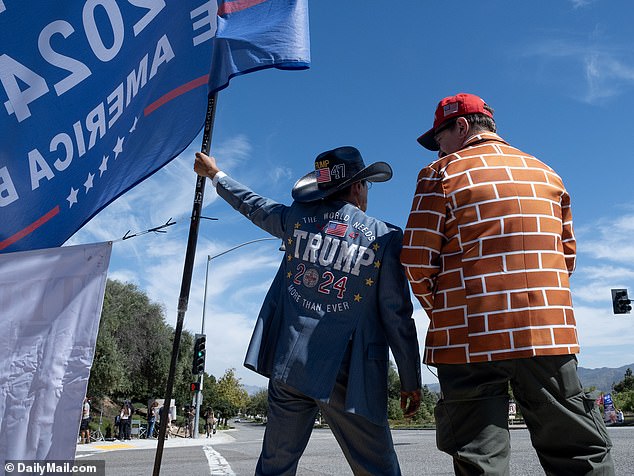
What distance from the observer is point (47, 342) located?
2682mm

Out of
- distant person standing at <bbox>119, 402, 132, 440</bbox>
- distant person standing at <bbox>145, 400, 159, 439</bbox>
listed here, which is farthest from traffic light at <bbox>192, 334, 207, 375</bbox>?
distant person standing at <bbox>145, 400, 159, 439</bbox>

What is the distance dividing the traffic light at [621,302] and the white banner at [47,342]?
71.8 ft

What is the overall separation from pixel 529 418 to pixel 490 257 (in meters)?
0.60

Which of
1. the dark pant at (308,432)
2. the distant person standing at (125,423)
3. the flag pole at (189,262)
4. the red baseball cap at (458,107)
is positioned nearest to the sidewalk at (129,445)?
the distant person standing at (125,423)

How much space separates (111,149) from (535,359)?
218 centimetres

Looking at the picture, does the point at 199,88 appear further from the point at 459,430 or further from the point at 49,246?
the point at 459,430

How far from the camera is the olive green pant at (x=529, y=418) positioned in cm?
214

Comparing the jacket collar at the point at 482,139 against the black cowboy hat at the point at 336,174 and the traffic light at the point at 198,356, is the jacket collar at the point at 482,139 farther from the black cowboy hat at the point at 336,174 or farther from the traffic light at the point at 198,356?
the traffic light at the point at 198,356

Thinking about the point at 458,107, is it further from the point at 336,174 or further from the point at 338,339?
the point at 338,339

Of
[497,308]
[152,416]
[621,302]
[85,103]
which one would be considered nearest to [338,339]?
[497,308]

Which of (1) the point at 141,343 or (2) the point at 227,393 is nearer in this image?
(1) the point at 141,343

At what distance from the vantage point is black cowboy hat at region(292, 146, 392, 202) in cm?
309

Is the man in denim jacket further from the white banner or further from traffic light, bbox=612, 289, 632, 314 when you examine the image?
traffic light, bbox=612, 289, 632, 314

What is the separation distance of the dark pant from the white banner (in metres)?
0.85
